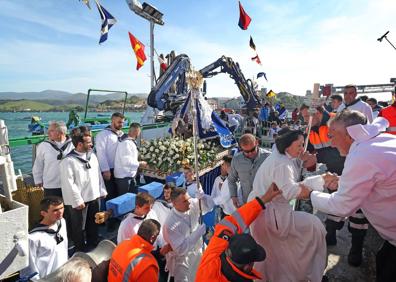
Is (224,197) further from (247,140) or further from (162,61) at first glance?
(162,61)

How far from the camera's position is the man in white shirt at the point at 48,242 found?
2658mm

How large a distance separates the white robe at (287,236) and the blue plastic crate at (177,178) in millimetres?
2096

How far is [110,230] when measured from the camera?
4.87 meters

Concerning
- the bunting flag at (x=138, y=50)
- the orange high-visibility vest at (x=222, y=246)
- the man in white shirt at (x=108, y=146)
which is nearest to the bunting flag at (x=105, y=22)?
the bunting flag at (x=138, y=50)

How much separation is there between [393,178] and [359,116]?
0.54m

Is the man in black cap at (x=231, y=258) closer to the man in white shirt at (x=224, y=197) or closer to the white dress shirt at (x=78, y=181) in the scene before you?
the man in white shirt at (x=224, y=197)

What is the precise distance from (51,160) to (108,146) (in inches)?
42.0

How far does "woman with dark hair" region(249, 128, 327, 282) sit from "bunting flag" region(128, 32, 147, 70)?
981cm

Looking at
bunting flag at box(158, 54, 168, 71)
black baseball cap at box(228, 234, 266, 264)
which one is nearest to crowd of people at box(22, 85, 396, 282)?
black baseball cap at box(228, 234, 266, 264)

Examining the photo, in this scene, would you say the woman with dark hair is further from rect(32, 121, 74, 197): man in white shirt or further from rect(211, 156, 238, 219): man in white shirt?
rect(32, 121, 74, 197): man in white shirt

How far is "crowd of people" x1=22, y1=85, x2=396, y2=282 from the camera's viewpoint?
6.47ft

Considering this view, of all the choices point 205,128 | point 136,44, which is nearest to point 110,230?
→ point 205,128

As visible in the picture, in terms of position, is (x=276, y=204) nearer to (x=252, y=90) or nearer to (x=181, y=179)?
(x=181, y=179)

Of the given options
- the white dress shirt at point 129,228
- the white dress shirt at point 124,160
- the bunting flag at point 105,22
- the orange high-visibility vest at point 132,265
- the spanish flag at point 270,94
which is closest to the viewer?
the orange high-visibility vest at point 132,265
